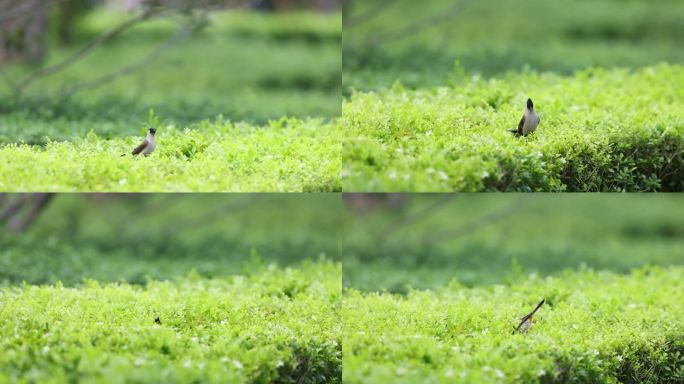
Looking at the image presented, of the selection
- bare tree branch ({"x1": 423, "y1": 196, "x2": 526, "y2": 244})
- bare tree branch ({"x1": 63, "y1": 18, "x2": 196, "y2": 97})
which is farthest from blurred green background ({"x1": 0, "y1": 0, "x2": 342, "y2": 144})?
bare tree branch ({"x1": 423, "y1": 196, "x2": 526, "y2": 244})

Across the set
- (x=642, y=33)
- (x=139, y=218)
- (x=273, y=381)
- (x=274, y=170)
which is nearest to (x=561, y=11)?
(x=642, y=33)

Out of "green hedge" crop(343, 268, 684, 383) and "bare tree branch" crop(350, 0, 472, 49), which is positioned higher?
"bare tree branch" crop(350, 0, 472, 49)

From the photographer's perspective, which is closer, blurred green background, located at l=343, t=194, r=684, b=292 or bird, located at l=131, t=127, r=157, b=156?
bird, located at l=131, t=127, r=157, b=156

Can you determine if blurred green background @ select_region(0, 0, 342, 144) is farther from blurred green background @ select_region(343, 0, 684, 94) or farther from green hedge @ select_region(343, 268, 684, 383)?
green hedge @ select_region(343, 268, 684, 383)

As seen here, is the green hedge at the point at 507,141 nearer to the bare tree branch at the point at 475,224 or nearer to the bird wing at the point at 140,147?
the bird wing at the point at 140,147

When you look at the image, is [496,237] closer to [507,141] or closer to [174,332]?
[507,141]

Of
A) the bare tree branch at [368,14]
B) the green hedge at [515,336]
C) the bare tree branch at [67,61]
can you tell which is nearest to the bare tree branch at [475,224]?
the green hedge at [515,336]

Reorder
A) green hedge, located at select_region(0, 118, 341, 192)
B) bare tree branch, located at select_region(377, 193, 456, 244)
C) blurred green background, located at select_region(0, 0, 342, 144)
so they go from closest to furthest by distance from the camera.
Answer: green hedge, located at select_region(0, 118, 341, 192) → blurred green background, located at select_region(0, 0, 342, 144) → bare tree branch, located at select_region(377, 193, 456, 244)

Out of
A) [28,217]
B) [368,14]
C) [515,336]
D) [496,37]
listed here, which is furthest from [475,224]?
[28,217]
